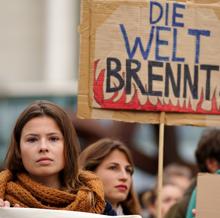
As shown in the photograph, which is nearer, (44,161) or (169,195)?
(44,161)

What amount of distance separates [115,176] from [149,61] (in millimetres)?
861

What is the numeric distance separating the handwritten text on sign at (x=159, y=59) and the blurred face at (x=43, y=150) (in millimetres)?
423

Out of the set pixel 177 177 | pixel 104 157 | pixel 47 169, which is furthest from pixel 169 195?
pixel 47 169

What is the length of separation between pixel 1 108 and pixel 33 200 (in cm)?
1406

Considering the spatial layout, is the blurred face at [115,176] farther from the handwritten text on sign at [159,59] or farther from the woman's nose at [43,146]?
the woman's nose at [43,146]

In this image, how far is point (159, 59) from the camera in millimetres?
7457

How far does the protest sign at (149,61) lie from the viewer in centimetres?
739

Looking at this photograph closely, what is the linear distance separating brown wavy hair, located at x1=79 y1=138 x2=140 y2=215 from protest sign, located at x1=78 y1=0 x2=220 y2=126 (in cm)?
74

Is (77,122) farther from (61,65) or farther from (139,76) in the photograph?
(61,65)

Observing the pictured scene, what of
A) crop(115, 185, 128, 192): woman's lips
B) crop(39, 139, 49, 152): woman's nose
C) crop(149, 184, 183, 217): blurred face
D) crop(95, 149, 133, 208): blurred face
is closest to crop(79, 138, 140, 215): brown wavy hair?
crop(95, 149, 133, 208): blurred face

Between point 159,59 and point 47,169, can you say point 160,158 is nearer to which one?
point 159,59

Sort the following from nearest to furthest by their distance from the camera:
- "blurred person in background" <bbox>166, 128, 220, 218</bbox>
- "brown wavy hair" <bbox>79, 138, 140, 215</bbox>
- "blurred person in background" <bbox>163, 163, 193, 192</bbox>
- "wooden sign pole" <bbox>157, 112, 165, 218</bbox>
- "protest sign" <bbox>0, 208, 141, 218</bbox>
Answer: "protest sign" <bbox>0, 208, 141, 218</bbox>, "wooden sign pole" <bbox>157, 112, 165, 218</bbox>, "brown wavy hair" <bbox>79, 138, 140, 215</bbox>, "blurred person in background" <bbox>166, 128, 220, 218</bbox>, "blurred person in background" <bbox>163, 163, 193, 192</bbox>

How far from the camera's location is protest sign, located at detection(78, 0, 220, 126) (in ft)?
24.2

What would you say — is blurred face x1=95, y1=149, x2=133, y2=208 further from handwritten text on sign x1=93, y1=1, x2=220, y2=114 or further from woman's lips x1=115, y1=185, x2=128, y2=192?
handwritten text on sign x1=93, y1=1, x2=220, y2=114
